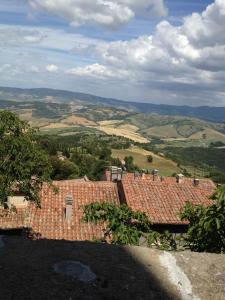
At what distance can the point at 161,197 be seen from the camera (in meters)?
30.1

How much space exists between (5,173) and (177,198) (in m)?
14.1

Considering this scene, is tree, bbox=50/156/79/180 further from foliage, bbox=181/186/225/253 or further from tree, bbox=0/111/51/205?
foliage, bbox=181/186/225/253

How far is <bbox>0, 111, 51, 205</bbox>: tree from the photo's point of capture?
20.2 m

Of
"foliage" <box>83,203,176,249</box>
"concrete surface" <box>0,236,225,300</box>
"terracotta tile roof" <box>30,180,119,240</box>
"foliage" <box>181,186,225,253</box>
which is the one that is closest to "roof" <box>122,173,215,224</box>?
"terracotta tile roof" <box>30,180,119,240</box>

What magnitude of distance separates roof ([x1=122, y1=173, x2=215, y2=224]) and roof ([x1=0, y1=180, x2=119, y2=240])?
5.21 feet

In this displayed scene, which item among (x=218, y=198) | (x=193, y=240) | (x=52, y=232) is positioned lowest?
(x=52, y=232)

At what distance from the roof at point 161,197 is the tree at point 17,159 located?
346 inches

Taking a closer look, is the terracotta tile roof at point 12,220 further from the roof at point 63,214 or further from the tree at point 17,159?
the tree at point 17,159

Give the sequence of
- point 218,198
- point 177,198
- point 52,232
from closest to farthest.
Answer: point 218,198
point 52,232
point 177,198

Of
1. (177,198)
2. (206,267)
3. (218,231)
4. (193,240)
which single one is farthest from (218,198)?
(177,198)

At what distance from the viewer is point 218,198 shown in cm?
705

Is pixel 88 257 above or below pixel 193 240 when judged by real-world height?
above

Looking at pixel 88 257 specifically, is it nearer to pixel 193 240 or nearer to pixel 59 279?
pixel 59 279

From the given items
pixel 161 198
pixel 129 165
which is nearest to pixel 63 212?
pixel 161 198
